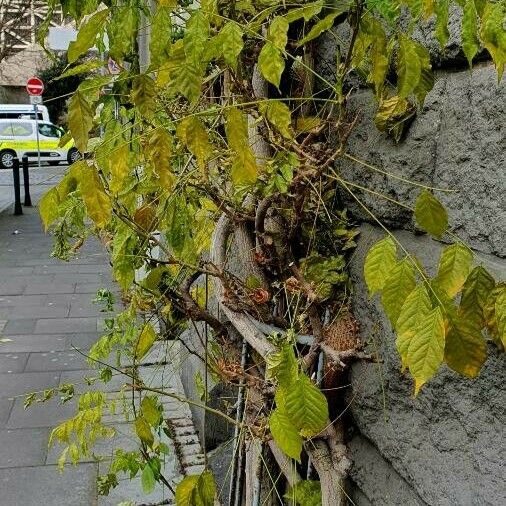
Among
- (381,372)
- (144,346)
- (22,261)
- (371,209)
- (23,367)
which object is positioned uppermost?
(371,209)

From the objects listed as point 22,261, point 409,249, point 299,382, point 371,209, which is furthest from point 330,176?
point 22,261

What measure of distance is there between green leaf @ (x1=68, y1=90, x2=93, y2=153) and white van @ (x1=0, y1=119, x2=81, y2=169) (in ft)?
90.0

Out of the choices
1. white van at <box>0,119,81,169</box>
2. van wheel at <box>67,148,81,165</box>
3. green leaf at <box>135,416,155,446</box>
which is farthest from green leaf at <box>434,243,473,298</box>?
white van at <box>0,119,81,169</box>

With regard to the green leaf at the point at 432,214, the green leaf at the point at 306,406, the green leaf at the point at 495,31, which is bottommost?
the green leaf at the point at 306,406

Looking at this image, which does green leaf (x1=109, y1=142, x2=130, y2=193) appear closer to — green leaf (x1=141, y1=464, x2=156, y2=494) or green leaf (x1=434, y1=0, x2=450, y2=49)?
green leaf (x1=434, y1=0, x2=450, y2=49)

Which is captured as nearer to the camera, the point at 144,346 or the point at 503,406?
the point at 503,406

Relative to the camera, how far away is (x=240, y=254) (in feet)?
8.22

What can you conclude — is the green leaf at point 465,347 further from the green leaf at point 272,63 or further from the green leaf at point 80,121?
the green leaf at point 80,121

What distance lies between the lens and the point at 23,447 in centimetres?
396

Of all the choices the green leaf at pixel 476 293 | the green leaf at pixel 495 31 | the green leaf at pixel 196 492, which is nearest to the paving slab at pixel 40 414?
the green leaf at pixel 196 492

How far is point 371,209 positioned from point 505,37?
0.92 metres

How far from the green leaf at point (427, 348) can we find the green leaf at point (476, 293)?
0.14 m

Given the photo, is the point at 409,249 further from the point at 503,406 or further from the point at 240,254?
the point at 240,254

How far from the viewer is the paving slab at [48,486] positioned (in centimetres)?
341
